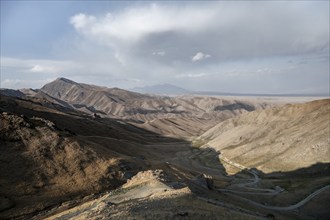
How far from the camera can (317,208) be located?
85625mm

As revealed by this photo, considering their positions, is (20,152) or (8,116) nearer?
(20,152)

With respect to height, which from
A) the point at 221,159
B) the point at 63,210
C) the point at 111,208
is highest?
the point at 111,208

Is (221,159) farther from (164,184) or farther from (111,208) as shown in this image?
(111,208)

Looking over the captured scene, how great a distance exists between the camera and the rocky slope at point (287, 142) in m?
133

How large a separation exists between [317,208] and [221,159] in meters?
84.4

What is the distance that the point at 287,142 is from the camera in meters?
151

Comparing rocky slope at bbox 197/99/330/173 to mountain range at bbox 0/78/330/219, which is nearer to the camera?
mountain range at bbox 0/78/330/219

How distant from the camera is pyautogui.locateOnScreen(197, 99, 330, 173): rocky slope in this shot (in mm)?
133125

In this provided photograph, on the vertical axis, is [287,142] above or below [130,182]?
below

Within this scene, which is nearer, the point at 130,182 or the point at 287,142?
the point at 130,182

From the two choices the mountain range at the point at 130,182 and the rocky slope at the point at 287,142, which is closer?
the mountain range at the point at 130,182

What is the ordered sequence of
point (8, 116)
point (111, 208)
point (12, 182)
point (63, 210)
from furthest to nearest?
point (8, 116) < point (12, 182) < point (63, 210) < point (111, 208)

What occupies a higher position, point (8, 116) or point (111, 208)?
point (8, 116)

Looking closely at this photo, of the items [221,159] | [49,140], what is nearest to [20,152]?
[49,140]
